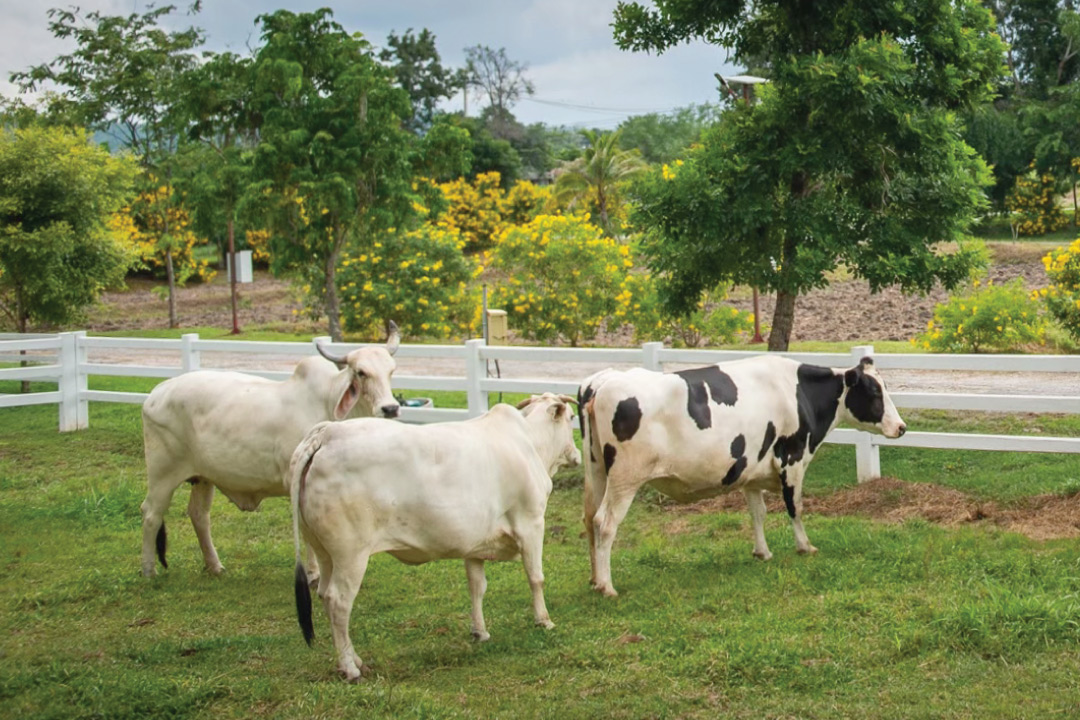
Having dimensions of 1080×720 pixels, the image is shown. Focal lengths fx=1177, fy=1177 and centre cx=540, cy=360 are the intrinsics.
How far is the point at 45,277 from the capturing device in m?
20.2

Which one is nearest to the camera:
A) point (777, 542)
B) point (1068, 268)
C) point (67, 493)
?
point (777, 542)

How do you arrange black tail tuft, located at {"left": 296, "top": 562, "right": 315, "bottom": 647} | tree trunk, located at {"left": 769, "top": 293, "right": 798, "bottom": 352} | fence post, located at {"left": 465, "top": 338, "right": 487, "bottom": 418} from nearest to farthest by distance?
black tail tuft, located at {"left": 296, "top": 562, "right": 315, "bottom": 647}
fence post, located at {"left": 465, "top": 338, "right": 487, "bottom": 418}
tree trunk, located at {"left": 769, "top": 293, "right": 798, "bottom": 352}

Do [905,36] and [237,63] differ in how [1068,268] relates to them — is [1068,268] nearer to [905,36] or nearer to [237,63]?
[905,36]

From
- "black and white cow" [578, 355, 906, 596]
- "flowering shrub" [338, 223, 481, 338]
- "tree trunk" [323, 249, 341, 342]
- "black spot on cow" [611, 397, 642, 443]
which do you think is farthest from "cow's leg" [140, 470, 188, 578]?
"flowering shrub" [338, 223, 481, 338]

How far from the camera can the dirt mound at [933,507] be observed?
349 inches

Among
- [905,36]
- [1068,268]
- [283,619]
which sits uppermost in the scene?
[905,36]

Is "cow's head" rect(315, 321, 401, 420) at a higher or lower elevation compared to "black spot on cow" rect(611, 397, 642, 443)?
higher

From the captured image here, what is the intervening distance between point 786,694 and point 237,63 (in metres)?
19.6

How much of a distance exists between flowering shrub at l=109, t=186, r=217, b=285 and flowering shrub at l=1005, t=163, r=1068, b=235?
2738 cm

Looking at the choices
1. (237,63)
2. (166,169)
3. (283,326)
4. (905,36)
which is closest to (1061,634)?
(905,36)

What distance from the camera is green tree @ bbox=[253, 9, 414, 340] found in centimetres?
2169

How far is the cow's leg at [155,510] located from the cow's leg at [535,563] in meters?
3.27

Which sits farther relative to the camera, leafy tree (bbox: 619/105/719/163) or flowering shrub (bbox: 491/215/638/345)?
leafy tree (bbox: 619/105/719/163)

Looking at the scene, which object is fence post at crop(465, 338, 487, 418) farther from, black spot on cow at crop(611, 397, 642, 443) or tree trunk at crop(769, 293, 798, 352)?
black spot on cow at crop(611, 397, 642, 443)
